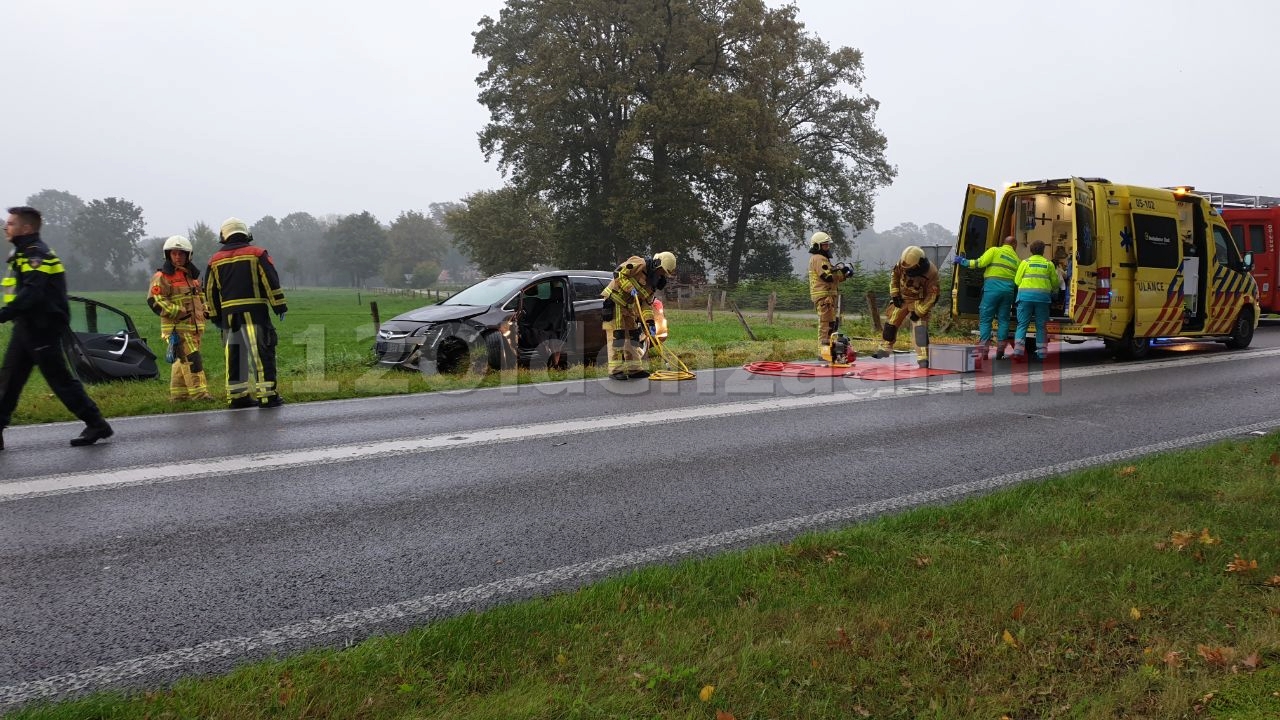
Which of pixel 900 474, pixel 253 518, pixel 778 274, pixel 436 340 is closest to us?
pixel 253 518

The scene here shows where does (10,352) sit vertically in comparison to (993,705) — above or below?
above

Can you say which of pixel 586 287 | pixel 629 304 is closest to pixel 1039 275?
pixel 629 304

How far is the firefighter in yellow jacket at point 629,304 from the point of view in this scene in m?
10.1

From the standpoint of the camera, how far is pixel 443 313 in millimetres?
10992

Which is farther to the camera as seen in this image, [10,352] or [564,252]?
[564,252]

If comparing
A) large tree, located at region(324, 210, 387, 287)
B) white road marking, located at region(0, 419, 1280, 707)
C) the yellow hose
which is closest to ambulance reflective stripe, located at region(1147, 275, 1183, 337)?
the yellow hose

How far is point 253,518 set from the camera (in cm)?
445

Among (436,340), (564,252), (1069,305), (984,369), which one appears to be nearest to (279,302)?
(436,340)

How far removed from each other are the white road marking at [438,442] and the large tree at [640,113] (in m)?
28.6

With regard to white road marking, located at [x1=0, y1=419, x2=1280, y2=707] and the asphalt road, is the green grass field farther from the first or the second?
white road marking, located at [x1=0, y1=419, x2=1280, y2=707]

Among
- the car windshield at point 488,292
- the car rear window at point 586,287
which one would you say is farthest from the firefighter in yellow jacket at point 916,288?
the car windshield at point 488,292

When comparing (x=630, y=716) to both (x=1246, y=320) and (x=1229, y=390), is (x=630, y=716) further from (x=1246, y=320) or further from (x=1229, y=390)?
(x=1246, y=320)

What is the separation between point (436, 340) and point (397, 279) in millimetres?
114646

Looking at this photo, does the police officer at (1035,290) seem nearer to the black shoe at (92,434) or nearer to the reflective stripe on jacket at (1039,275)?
the reflective stripe on jacket at (1039,275)
